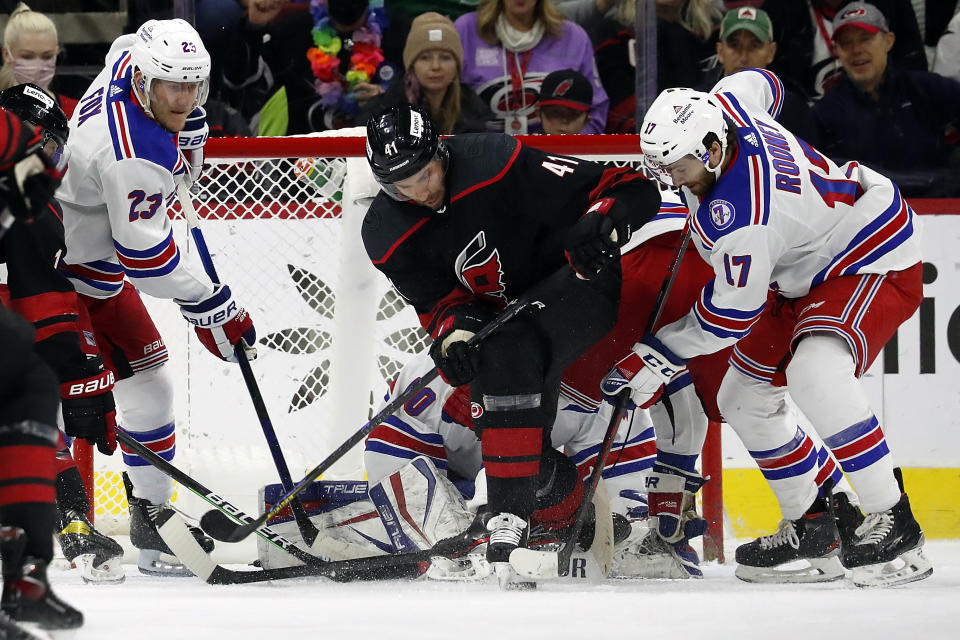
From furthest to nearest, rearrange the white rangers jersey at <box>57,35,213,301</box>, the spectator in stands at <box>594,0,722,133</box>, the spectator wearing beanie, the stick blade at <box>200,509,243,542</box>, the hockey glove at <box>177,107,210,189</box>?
the spectator in stands at <box>594,0,722,133</box>, the spectator wearing beanie, the hockey glove at <box>177,107,210,189</box>, the stick blade at <box>200,509,243,542</box>, the white rangers jersey at <box>57,35,213,301</box>

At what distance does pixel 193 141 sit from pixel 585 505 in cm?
143

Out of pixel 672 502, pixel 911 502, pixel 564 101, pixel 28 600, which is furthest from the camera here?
pixel 564 101

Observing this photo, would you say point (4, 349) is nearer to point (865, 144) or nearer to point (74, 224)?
point (74, 224)

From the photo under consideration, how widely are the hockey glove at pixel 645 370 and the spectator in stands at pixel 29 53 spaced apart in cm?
204

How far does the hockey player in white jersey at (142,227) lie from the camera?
2846mm

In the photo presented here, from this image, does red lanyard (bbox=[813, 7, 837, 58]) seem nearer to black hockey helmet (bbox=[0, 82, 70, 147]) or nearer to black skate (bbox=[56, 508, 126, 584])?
black hockey helmet (bbox=[0, 82, 70, 147])

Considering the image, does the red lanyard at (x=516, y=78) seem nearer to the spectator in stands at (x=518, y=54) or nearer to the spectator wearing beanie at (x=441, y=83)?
the spectator in stands at (x=518, y=54)

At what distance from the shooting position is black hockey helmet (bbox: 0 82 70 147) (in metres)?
2.76

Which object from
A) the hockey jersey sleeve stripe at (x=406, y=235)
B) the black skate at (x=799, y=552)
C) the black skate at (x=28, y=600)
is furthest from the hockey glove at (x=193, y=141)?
the black skate at (x=799, y=552)

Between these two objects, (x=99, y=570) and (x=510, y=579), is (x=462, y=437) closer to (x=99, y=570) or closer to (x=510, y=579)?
(x=510, y=579)

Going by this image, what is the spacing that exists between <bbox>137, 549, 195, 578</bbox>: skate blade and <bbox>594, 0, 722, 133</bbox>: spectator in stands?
2.05 meters

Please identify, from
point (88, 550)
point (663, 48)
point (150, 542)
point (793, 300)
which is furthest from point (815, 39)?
point (88, 550)

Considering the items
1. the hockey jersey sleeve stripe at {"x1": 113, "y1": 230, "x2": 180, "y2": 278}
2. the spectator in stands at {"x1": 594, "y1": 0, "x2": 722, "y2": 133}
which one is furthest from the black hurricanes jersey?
the spectator in stands at {"x1": 594, "y1": 0, "x2": 722, "y2": 133}

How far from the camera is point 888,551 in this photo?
264cm
